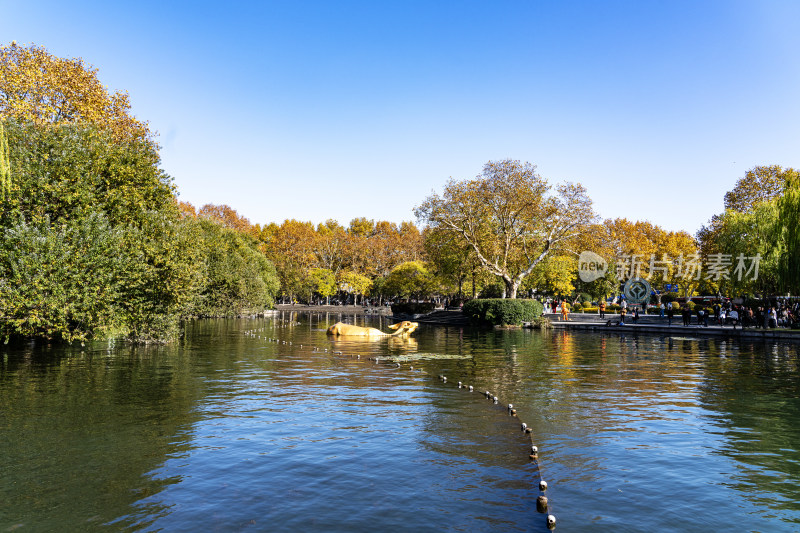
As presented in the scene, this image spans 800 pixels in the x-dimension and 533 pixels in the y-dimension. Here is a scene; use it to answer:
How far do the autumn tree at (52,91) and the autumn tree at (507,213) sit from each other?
2973 centimetres

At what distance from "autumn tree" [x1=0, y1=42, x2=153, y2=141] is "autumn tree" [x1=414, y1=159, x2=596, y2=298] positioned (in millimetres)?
29726

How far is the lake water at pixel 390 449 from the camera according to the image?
25.5ft

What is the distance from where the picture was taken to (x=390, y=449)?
10961 mm

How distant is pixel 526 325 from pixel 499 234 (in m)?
10.4

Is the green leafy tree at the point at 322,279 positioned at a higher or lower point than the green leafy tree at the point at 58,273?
higher

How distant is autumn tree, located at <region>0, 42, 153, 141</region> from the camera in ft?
94.4

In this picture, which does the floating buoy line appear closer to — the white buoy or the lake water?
the white buoy

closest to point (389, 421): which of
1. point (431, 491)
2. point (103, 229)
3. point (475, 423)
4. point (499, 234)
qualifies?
point (475, 423)

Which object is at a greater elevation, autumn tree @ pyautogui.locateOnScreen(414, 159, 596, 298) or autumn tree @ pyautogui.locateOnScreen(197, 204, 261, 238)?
autumn tree @ pyautogui.locateOnScreen(197, 204, 261, 238)

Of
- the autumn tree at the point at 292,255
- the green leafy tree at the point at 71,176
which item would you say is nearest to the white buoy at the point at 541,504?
the green leafy tree at the point at 71,176
